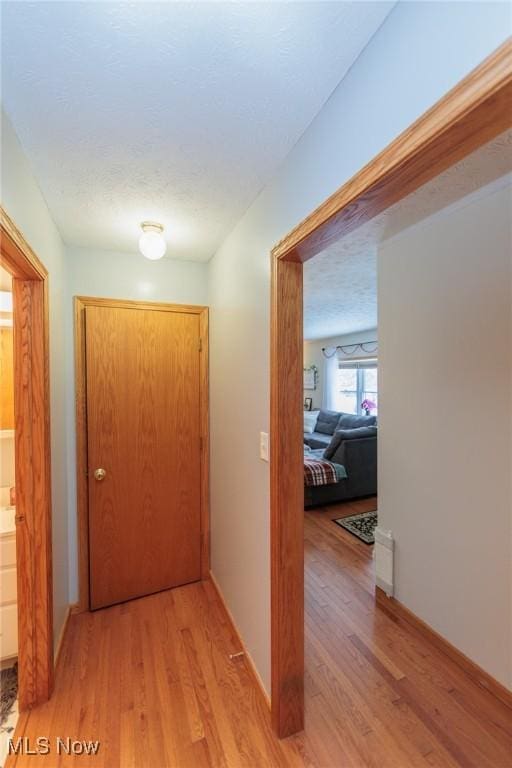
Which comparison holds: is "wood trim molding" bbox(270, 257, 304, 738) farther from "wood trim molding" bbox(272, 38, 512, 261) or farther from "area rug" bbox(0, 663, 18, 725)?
"area rug" bbox(0, 663, 18, 725)

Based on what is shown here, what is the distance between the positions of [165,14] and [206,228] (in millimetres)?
1124

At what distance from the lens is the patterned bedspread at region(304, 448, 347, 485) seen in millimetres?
3707

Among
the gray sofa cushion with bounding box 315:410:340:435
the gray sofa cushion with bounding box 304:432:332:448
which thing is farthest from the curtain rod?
the gray sofa cushion with bounding box 304:432:332:448

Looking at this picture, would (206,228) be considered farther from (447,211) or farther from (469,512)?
(469,512)

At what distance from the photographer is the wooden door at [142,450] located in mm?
2172

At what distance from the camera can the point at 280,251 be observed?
4.37 ft

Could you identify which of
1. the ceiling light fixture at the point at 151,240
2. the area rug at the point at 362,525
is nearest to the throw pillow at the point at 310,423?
the area rug at the point at 362,525

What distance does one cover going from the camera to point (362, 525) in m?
3.36

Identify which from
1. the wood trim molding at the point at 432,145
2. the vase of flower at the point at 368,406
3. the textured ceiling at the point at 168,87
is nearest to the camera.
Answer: the wood trim molding at the point at 432,145

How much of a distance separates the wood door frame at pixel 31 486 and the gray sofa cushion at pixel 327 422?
4.85 metres

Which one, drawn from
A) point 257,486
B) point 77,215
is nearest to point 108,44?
point 77,215

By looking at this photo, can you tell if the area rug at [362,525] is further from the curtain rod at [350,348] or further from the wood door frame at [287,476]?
the curtain rod at [350,348]

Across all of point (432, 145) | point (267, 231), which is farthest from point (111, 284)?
point (432, 145)

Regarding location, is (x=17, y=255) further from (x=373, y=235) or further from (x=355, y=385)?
(x=355, y=385)
